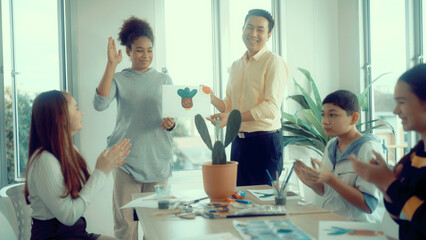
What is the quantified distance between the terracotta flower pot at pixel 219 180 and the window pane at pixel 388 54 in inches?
93.3

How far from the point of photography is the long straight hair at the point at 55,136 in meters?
1.77

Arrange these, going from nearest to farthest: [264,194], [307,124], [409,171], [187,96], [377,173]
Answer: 1. [377,173]
2. [409,171]
3. [264,194]
4. [187,96]
5. [307,124]

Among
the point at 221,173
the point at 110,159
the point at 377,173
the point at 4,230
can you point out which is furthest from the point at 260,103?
the point at 4,230

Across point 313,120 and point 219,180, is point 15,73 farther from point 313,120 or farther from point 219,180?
point 313,120

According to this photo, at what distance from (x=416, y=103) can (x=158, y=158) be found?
1.60 m

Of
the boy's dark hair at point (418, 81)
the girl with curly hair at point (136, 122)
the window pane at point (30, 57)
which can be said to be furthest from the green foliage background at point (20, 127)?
the boy's dark hair at point (418, 81)

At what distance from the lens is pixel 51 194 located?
1677 millimetres

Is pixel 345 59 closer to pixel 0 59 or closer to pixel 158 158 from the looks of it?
pixel 158 158

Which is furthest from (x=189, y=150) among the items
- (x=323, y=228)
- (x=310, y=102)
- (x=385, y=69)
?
(x=323, y=228)

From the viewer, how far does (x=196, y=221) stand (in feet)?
5.20

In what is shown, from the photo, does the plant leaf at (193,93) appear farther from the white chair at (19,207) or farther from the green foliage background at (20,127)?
the green foliage background at (20,127)

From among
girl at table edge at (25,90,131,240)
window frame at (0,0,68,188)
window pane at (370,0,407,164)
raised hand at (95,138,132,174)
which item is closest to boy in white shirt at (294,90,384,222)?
raised hand at (95,138,132,174)

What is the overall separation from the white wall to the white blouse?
1.58m

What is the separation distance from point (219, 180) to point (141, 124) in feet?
2.85
